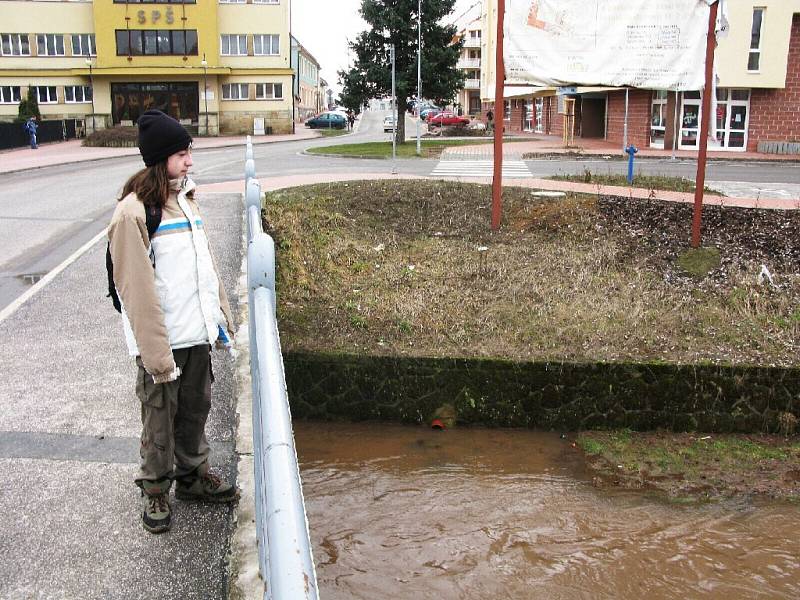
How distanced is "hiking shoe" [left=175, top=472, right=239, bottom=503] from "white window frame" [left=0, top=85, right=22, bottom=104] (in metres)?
53.1

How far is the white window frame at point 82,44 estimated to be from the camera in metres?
49.9

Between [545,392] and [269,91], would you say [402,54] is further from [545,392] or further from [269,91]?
[545,392]

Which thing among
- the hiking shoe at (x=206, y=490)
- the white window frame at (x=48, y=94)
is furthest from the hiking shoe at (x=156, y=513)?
the white window frame at (x=48, y=94)

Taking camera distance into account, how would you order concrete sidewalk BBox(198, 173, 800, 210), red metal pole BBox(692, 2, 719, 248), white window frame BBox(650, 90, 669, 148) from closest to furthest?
red metal pole BBox(692, 2, 719, 248) → concrete sidewalk BBox(198, 173, 800, 210) → white window frame BBox(650, 90, 669, 148)

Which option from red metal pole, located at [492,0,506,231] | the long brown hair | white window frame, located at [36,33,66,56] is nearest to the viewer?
the long brown hair

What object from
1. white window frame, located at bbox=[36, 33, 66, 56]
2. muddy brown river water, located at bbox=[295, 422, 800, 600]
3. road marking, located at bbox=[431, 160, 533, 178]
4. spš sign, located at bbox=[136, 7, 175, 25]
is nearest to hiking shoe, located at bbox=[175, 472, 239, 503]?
muddy brown river water, located at bbox=[295, 422, 800, 600]

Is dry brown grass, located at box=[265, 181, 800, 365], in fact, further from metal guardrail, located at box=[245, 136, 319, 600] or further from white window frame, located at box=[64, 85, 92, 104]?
white window frame, located at box=[64, 85, 92, 104]

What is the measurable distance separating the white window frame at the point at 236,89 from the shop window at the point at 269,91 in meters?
0.68

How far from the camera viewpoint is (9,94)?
4991 cm

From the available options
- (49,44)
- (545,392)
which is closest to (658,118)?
(545,392)

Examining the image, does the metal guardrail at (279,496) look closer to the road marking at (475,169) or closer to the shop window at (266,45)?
the road marking at (475,169)

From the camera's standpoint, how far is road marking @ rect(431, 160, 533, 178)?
70.2 ft

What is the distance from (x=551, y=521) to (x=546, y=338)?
203 cm

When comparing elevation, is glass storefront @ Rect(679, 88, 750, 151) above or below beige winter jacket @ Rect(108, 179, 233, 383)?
above
